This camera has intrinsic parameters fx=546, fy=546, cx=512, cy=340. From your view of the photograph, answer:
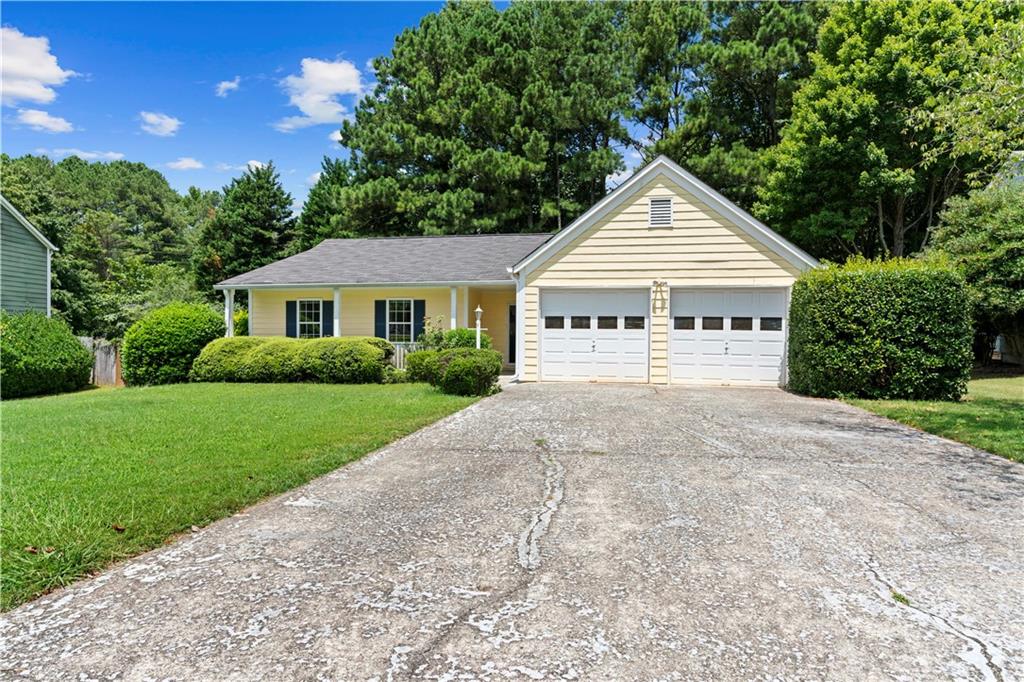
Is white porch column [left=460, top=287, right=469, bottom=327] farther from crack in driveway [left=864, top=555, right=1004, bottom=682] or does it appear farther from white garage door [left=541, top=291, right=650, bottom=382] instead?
crack in driveway [left=864, top=555, right=1004, bottom=682]

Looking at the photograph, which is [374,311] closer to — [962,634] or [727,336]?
[727,336]

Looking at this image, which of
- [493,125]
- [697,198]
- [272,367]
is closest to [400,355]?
[272,367]

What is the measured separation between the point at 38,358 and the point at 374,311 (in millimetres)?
8394

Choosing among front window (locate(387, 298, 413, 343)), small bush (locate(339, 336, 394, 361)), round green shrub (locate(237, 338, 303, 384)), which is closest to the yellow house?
small bush (locate(339, 336, 394, 361))

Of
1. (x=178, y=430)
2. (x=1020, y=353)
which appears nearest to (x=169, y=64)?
(x=178, y=430)

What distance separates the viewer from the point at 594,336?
13.8m

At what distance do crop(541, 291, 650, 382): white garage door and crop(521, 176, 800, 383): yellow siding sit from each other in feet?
0.92

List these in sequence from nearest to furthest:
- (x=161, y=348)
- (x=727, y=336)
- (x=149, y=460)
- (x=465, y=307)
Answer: (x=149, y=460) → (x=727, y=336) → (x=161, y=348) → (x=465, y=307)

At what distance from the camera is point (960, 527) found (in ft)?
13.3

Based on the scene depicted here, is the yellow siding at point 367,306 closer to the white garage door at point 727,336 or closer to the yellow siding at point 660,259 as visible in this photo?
the yellow siding at point 660,259

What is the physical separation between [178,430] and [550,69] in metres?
25.7

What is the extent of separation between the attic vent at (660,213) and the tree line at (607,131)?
8.25 meters

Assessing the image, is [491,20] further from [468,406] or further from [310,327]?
[468,406]

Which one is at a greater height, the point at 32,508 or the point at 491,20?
the point at 491,20
